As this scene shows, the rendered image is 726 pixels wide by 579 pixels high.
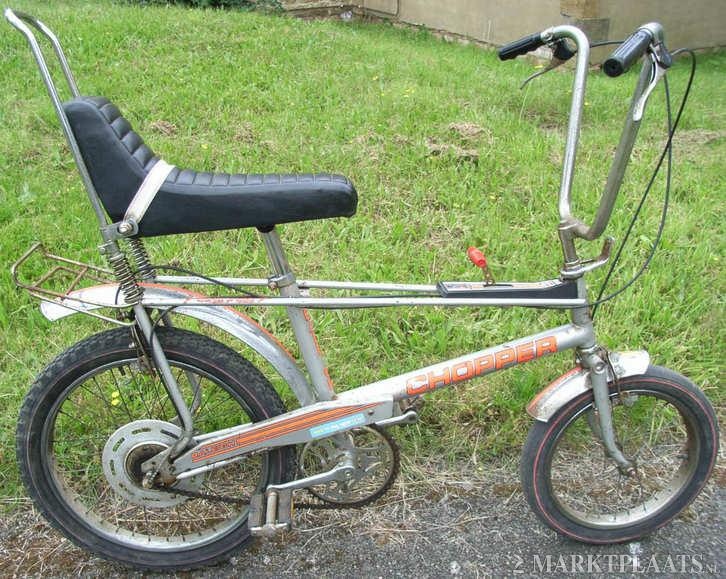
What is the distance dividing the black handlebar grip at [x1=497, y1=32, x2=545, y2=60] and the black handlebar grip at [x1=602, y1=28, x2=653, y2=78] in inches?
11.9

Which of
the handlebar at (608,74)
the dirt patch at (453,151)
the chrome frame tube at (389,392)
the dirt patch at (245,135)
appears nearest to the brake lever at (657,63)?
the handlebar at (608,74)

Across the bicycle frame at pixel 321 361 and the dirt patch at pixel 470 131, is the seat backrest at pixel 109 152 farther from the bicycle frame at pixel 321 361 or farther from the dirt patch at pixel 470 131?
the dirt patch at pixel 470 131

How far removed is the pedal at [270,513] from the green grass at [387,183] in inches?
27.3

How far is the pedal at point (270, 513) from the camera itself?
1.91 m

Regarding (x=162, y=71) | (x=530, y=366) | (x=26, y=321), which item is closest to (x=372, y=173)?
(x=530, y=366)

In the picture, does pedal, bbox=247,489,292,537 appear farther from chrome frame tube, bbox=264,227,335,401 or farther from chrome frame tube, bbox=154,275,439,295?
chrome frame tube, bbox=154,275,439,295

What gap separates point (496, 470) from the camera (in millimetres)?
2461

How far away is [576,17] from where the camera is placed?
8148 mm

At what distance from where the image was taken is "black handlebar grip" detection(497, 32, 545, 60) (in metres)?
1.72

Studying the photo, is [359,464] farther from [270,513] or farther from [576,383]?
[576,383]

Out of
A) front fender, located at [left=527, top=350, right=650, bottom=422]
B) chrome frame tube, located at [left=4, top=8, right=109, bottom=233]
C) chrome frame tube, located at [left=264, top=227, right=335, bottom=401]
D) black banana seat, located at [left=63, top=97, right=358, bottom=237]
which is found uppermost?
chrome frame tube, located at [left=4, top=8, right=109, bottom=233]

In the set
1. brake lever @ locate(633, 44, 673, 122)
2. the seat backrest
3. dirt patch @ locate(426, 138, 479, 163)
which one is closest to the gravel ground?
the seat backrest

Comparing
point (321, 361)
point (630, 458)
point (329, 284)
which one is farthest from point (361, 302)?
point (630, 458)

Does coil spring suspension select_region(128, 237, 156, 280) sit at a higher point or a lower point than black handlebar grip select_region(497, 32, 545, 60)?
lower
